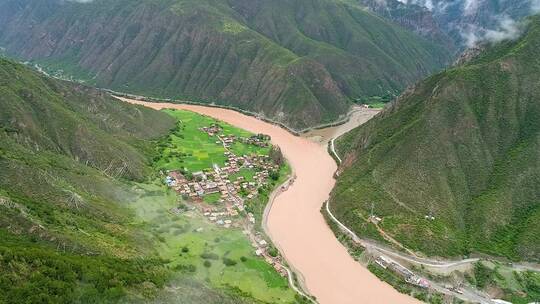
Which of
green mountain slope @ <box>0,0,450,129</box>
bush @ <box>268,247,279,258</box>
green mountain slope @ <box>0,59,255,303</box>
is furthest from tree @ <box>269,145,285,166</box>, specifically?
bush @ <box>268,247,279,258</box>

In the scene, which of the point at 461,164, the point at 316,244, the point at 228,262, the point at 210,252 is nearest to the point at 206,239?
the point at 210,252

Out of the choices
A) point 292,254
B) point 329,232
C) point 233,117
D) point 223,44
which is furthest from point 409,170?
point 223,44

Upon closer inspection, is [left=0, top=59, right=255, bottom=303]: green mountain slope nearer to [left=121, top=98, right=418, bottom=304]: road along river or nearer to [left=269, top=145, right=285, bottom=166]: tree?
[left=121, top=98, right=418, bottom=304]: road along river

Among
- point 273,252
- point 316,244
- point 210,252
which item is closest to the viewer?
point 210,252

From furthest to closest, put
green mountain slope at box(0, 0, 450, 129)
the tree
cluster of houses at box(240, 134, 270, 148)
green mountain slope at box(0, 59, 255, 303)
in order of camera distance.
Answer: green mountain slope at box(0, 0, 450, 129)
cluster of houses at box(240, 134, 270, 148)
the tree
green mountain slope at box(0, 59, 255, 303)

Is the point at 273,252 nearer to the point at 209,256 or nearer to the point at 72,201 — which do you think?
the point at 209,256
